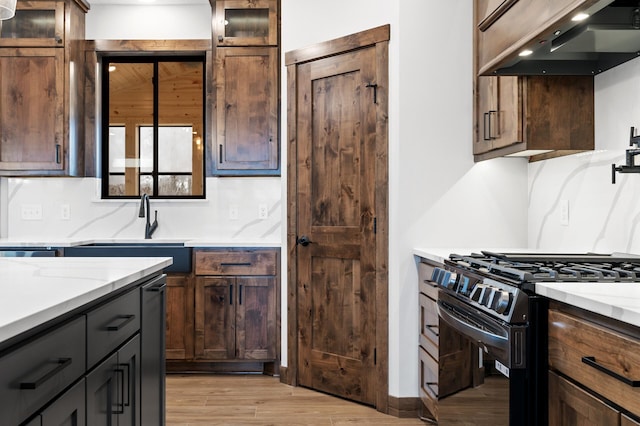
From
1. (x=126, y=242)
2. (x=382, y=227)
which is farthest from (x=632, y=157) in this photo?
(x=126, y=242)

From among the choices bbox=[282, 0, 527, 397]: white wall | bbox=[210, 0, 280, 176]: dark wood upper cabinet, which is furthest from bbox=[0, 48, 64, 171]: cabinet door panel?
bbox=[282, 0, 527, 397]: white wall

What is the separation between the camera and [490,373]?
1848 mm

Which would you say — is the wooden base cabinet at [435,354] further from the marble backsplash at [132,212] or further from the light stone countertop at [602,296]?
the marble backsplash at [132,212]

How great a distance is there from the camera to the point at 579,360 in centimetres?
141

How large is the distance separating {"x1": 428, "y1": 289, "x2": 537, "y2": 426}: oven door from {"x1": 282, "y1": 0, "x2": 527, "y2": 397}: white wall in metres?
0.67

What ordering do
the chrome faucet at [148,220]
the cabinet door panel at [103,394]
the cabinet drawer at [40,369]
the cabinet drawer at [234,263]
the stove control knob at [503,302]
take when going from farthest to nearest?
the chrome faucet at [148,220] < the cabinet drawer at [234,263] < the stove control knob at [503,302] < the cabinet door panel at [103,394] < the cabinet drawer at [40,369]

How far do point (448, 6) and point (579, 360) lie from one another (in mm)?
2203

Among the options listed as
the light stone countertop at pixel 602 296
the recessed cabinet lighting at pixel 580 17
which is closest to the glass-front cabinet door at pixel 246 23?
the recessed cabinet lighting at pixel 580 17

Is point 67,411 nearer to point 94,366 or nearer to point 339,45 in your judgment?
point 94,366

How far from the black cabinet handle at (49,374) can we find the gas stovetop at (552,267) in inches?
49.5

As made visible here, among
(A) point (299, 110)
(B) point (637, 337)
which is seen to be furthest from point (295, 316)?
(B) point (637, 337)

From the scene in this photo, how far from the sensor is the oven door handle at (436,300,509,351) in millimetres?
A: 1714

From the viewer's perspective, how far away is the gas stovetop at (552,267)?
165 cm

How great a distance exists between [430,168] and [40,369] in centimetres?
232
